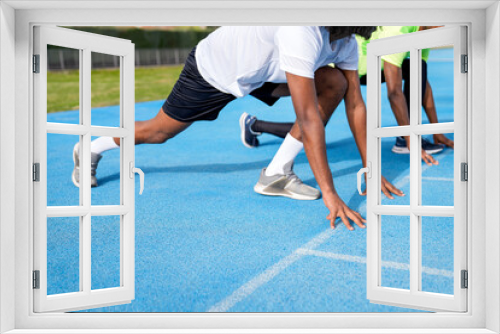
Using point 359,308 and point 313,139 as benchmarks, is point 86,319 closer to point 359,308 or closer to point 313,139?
point 359,308

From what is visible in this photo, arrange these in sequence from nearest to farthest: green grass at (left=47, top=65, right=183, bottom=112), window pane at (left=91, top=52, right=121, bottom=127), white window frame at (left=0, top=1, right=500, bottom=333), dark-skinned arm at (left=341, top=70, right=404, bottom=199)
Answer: white window frame at (left=0, top=1, right=500, bottom=333), dark-skinned arm at (left=341, top=70, right=404, bottom=199), window pane at (left=91, top=52, right=121, bottom=127), green grass at (left=47, top=65, right=183, bottom=112)

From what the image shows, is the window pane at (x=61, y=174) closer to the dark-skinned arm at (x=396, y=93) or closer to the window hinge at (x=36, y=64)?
the window hinge at (x=36, y=64)

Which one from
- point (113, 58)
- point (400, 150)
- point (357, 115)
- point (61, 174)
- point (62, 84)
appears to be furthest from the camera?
point (113, 58)

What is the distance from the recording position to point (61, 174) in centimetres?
566

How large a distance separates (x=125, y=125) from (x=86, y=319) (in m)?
0.91

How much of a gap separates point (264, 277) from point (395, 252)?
863mm

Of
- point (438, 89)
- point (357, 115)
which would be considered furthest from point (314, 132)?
point (438, 89)

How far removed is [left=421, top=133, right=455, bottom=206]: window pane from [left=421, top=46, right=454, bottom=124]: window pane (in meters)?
0.42

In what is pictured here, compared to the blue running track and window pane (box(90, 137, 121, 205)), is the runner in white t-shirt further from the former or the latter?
the blue running track

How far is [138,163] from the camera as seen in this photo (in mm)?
6281

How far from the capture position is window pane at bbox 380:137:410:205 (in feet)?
14.0

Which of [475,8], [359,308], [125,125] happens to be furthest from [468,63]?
[125,125]

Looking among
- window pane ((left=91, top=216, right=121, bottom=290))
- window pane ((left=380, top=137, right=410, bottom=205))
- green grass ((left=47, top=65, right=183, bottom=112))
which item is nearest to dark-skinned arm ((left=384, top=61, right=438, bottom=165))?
window pane ((left=380, top=137, right=410, bottom=205))

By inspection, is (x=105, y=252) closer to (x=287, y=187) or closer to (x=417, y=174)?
(x=287, y=187)
